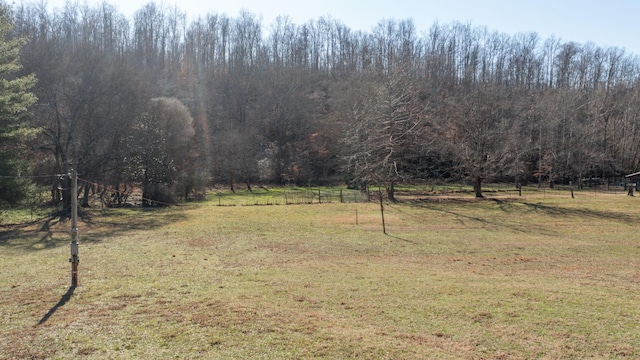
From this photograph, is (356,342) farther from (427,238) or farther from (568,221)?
(568,221)

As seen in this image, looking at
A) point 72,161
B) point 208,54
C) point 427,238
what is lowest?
point 427,238

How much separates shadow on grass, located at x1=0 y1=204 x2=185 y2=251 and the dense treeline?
4.62 meters

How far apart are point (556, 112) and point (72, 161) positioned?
6076cm

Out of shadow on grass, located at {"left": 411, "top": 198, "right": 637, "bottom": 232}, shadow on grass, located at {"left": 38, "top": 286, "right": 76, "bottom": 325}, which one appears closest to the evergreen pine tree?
shadow on grass, located at {"left": 38, "top": 286, "right": 76, "bottom": 325}

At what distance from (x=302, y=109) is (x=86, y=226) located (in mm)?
50569

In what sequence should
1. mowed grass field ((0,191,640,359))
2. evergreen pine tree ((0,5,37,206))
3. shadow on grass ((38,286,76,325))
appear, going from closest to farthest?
mowed grass field ((0,191,640,359)), shadow on grass ((38,286,76,325)), evergreen pine tree ((0,5,37,206))

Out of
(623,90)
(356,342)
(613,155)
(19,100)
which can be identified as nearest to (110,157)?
(19,100)

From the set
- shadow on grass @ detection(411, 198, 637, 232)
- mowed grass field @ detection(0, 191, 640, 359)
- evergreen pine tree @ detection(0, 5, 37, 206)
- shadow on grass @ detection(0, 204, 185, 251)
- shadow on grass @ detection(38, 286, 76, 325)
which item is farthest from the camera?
shadow on grass @ detection(411, 198, 637, 232)

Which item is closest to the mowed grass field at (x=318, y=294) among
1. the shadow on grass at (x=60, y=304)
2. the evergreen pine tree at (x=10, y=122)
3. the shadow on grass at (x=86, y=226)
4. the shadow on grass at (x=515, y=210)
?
the shadow on grass at (x=60, y=304)

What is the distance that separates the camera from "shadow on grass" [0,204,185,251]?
60.9 ft

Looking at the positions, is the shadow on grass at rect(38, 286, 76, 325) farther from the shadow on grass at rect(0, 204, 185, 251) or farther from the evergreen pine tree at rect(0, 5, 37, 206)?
the evergreen pine tree at rect(0, 5, 37, 206)

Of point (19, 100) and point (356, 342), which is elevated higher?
point (19, 100)

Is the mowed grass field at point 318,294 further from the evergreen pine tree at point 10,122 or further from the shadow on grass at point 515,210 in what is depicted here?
the shadow on grass at point 515,210

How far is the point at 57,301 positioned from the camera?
940cm
